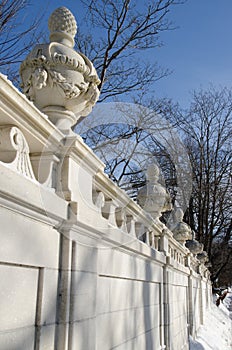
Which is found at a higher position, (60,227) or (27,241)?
(60,227)

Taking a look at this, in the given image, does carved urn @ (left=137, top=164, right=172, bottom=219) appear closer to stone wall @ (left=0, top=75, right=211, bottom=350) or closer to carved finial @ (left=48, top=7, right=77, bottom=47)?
stone wall @ (left=0, top=75, right=211, bottom=350)

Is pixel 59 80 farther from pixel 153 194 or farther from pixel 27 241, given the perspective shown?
pixel 153 194

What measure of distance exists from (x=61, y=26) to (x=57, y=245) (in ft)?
6.25

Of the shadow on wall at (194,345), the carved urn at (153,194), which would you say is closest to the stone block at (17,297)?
the carved urn at (153,194)

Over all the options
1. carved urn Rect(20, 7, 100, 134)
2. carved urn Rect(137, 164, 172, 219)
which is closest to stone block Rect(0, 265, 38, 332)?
carved urn Rect(20, 7, 100, 134)

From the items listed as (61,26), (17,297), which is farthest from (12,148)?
(61,26)

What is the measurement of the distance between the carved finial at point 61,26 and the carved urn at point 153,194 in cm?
296

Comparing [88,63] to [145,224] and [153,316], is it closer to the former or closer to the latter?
[145,224]

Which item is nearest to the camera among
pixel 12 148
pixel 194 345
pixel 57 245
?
pixel 12 148

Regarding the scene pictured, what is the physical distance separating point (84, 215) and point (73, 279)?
487mm

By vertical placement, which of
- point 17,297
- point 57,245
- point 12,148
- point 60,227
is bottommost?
point 17,297

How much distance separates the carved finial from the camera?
3232 mm

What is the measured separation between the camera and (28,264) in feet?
6.95

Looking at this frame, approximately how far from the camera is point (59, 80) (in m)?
2.91
